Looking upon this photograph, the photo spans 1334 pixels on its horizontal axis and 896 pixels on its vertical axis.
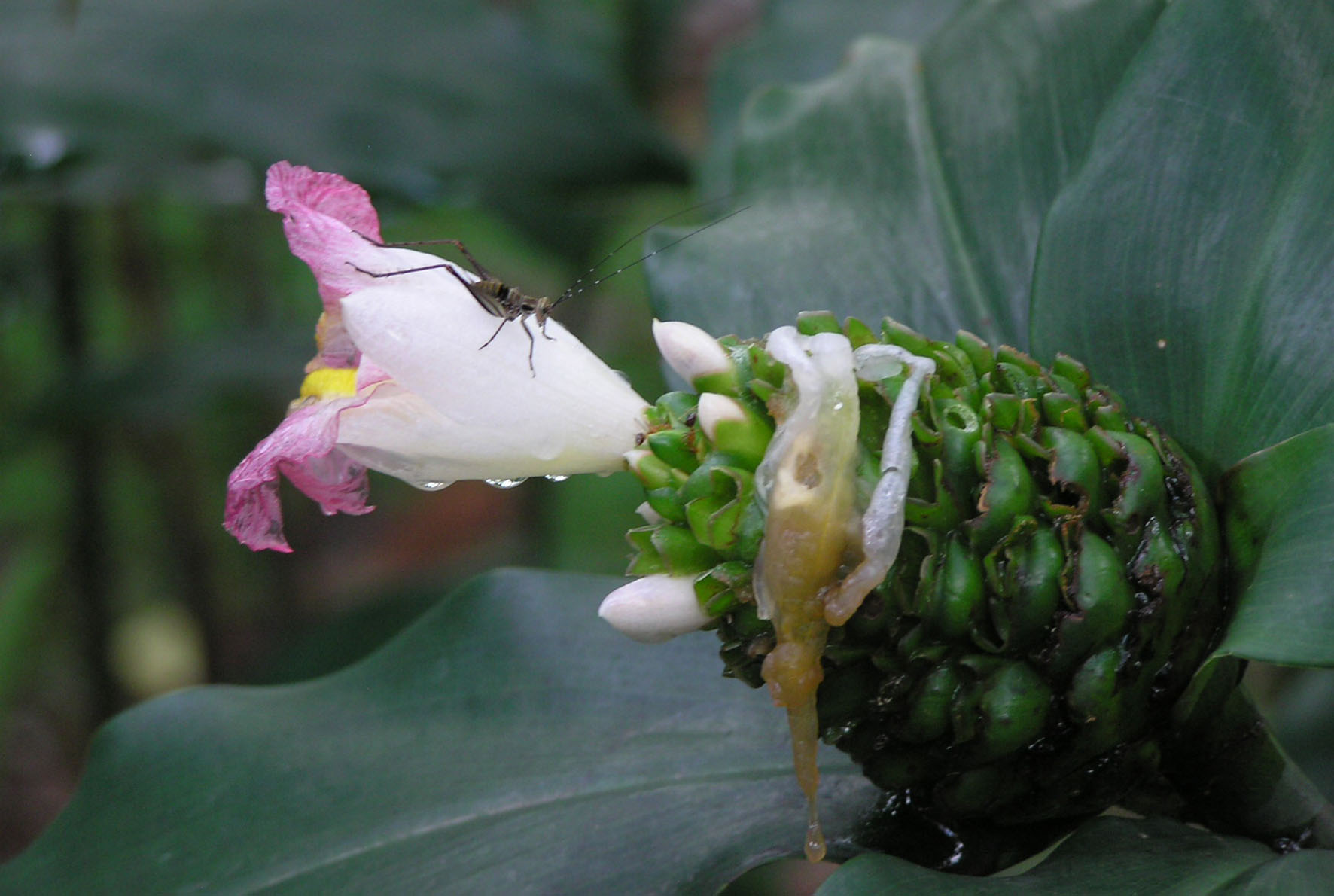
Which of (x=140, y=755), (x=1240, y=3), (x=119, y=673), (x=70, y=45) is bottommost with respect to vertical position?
(x=119, y=673)

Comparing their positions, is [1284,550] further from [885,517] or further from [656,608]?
[656,608]

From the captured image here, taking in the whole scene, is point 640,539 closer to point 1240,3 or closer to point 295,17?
point 1240,3

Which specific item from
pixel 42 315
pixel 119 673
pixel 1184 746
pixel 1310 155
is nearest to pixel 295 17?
pixel 42 315

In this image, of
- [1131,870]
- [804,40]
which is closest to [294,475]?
[1131,870]

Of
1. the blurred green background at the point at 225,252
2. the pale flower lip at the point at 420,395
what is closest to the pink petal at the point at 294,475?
the pale flower lip at the point at 420,395

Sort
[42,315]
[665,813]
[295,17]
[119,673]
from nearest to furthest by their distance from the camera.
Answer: [665,813] < [295,17] < [119,673] < [42,315]

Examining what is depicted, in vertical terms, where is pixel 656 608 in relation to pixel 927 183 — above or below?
below
